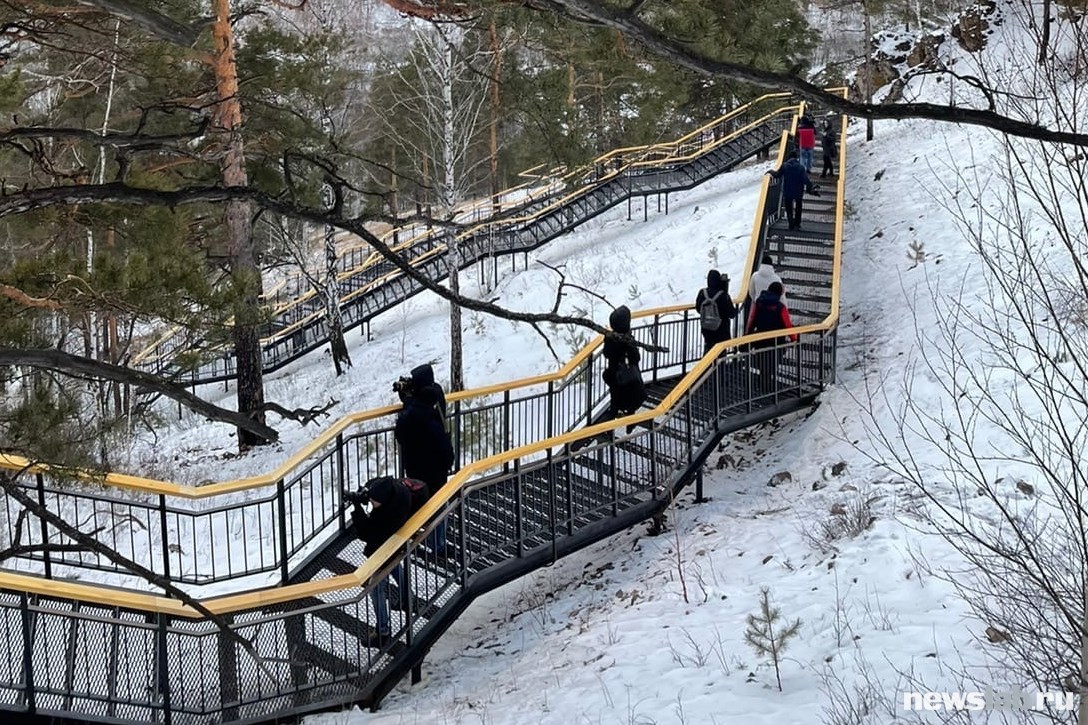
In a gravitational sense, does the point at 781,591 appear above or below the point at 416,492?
below

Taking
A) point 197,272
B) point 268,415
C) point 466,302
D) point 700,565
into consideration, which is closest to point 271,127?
point 268,415

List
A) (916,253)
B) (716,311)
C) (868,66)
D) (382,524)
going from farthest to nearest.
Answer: (868,66) → (916,253) → (716,311) → (382,524)

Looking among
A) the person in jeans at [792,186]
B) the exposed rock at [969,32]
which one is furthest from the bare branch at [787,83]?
the person in jeans at [792,186]

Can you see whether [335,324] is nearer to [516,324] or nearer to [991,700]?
[516,324]

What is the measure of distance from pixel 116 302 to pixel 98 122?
789 inches

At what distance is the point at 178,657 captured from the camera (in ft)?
21.8

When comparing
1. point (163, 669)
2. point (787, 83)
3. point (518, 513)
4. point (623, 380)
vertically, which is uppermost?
point (787, 83)

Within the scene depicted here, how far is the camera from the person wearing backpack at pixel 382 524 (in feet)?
24.3

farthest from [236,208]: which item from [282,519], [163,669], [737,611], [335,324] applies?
[737,611]

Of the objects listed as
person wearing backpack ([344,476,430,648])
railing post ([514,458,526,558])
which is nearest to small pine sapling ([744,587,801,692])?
railing post ([514,458,526,558])

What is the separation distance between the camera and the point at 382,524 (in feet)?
24.8

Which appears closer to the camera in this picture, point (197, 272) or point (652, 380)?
point (197, 272)

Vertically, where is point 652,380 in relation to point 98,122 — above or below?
below

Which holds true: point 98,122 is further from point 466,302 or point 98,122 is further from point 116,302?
point 466,302
